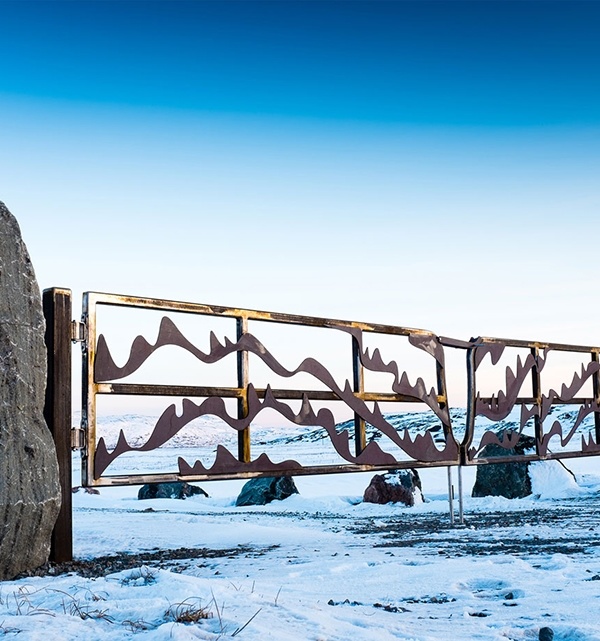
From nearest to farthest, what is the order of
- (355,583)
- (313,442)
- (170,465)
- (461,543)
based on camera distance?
(355,583), (461,543), (170,465), (313,442)

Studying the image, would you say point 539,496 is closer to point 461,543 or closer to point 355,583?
point 461,543

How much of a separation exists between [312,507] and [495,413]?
2743 millimetres

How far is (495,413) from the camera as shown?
7703mm

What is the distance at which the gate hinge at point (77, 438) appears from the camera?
447 centimetres

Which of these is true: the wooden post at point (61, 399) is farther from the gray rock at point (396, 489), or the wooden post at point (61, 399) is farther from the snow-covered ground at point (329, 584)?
the gray rock at point (396, 489)

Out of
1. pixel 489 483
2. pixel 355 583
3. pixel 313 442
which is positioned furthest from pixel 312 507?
pixel 313 442

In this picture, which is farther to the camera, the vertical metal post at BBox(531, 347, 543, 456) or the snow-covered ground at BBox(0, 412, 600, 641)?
the vertical metal post at BBox(531, 347, 543, 456)

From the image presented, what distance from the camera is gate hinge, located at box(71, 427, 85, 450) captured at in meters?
4.47

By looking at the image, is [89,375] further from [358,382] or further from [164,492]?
[164,492]

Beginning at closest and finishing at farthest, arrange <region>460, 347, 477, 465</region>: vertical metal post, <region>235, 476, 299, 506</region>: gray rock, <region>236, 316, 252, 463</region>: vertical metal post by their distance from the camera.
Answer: <region>236, 316, 252, 463</region>: vertical metal post, <region>460, 347, 477, 465</region>: vertical metal post, <region>235, 476, 299, 506</region>: gray rock

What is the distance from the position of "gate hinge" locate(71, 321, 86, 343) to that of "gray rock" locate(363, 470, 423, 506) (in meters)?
5.39

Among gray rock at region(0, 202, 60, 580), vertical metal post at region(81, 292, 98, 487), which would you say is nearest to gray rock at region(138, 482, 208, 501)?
vertical metal post at region(81, 292, 98, 487)

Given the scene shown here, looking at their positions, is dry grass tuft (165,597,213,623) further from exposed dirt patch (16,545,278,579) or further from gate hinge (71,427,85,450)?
gate hinge (71,427,85,450)

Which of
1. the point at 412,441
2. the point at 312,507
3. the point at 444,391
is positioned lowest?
the point at 312,507
